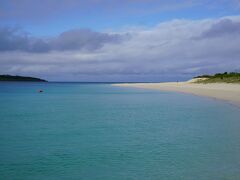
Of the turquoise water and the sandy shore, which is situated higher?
the sandy shore

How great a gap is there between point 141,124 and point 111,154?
700 centimetres

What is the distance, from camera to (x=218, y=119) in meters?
18.2

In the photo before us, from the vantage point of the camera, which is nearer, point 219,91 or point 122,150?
point 122,150

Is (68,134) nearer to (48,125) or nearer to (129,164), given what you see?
(48,125)

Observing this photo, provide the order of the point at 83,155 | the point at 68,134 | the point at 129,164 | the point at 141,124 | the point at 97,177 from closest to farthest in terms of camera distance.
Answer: the point at 97,177 < the point at 129,164 < the point at 83,155 < the point at 68,134 < the point at 141,124

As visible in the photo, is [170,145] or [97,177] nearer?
[97,177]

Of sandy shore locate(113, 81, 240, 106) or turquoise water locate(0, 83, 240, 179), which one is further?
sandy shore locate(113, 81, 240, 106)

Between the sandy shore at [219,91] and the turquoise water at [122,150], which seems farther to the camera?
the sandy shore at [219,91]

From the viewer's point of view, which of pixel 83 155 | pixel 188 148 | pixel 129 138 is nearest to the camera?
pixel 83 155

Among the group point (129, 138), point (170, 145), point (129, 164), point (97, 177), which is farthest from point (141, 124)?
point (97, 177)

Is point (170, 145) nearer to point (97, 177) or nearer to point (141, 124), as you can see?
point (97, 177)

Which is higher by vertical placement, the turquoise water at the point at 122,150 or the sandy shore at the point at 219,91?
the sandy shore at the point at 219,91

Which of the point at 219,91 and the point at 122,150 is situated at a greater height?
the point at 219,91

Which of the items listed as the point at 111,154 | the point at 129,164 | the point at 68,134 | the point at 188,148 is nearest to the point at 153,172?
the point at 129,164
